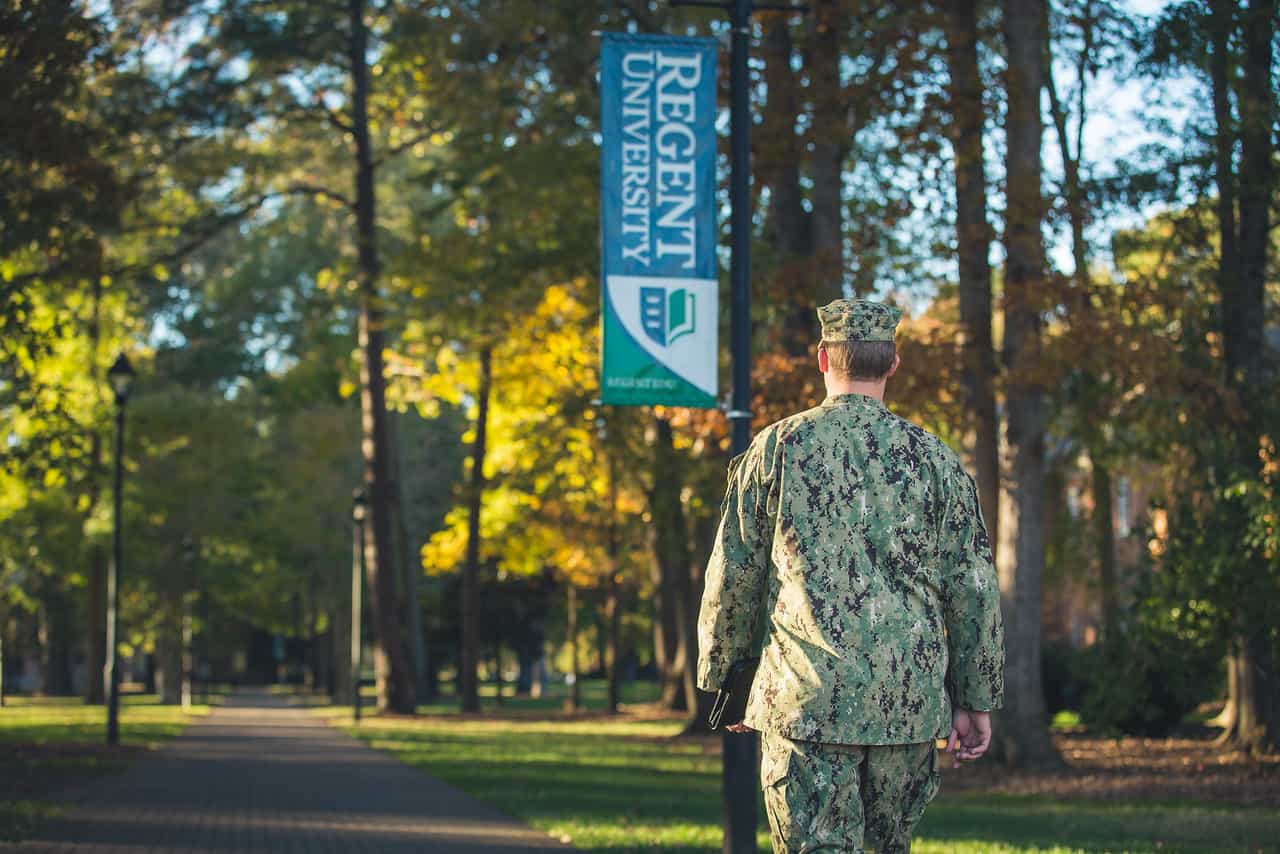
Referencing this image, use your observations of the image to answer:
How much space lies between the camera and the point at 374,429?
3600cm

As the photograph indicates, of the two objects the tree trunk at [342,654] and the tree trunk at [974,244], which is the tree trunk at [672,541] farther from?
the tree trunk at [342,654]

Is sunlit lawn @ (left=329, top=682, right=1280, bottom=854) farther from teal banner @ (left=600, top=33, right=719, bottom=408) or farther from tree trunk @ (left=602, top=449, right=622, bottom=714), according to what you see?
tree trunk @ (left=602, top=449, right=622, bottom=714)

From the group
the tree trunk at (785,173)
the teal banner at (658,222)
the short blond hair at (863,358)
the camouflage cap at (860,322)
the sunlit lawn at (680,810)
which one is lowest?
Answer: the sunlit lawn at (680,810)

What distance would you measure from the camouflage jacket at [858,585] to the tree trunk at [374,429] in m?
28.8

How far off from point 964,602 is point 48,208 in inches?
638

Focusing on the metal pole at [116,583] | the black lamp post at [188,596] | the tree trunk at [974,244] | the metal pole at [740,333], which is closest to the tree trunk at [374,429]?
the metal pole at [116,583]

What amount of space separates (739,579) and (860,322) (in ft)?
2.71

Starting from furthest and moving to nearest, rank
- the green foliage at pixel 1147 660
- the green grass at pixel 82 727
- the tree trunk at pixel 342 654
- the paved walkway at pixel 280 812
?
the tree trunk at pixel 342 654, the green grass at pixel 82 727, the green foliage at pixel 1147 660, the paved walkway at pixel 280 812

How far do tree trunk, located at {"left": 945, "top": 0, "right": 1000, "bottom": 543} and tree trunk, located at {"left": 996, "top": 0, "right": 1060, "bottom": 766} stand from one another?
0.41m

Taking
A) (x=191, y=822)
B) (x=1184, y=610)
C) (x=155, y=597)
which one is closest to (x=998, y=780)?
(x=1184, y=610)

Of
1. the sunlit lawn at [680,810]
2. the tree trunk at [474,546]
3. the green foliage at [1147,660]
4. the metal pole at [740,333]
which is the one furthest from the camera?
the tree trunk at [474,546]

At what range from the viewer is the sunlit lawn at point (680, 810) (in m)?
12.7

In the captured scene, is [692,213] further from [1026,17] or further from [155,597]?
[155,597]

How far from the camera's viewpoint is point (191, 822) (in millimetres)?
14109
